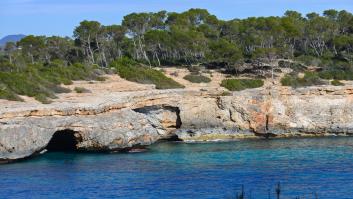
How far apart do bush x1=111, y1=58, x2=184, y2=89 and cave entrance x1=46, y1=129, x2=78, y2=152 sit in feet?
31.3

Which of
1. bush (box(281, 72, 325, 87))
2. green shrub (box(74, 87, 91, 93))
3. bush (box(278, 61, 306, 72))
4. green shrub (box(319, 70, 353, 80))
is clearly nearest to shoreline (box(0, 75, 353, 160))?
green shrub (box(74, 87, 91, 93))

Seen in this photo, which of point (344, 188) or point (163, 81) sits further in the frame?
point (163, 81)

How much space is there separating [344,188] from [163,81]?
25823 mm

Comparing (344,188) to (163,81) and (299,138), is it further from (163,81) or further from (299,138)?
(163,81)

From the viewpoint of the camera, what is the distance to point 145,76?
178 feet

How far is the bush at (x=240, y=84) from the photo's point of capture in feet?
168

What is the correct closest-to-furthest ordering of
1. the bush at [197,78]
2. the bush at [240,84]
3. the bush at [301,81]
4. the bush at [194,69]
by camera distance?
the bush at [240,84]
the bush at [301,81]
the bush at [197,78]
the bush at [194,69]

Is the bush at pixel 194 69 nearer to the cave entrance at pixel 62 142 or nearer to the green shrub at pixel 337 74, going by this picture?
the green shrub at pixel 337 74

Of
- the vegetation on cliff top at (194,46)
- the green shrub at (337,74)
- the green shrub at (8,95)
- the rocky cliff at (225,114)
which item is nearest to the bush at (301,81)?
the vegetation on cliff top at (194,46)

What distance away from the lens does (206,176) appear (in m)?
33.0

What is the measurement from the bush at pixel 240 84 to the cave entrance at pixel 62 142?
519 inches

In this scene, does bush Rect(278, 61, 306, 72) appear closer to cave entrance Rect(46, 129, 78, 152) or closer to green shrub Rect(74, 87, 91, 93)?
green shrub Rect(74, 87, 91, 93)

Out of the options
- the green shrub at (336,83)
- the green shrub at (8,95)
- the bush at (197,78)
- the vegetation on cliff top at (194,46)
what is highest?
the vegetation on cliff top at (194,46)

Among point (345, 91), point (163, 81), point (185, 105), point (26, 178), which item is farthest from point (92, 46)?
point (26, 178)
